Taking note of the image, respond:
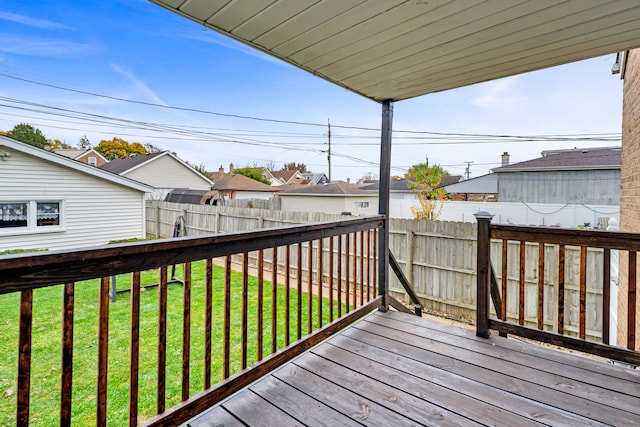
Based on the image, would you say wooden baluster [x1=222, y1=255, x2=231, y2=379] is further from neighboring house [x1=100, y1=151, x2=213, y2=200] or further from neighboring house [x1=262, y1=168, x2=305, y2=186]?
neighboring house [x1=262, y1=168, x2=305, y2=186]

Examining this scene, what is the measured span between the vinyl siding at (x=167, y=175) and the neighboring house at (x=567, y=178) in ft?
50.0

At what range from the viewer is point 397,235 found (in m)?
5.35

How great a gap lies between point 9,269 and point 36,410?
2.15 meters

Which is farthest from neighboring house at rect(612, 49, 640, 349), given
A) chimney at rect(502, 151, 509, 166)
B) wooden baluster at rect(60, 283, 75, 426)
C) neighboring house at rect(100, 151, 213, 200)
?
chimney at rect(502, 151, 509, 166)

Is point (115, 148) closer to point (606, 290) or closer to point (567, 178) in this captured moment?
point (606, 290)

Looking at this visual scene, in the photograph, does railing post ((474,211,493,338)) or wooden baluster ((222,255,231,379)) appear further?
railing post ((474,211,493,338))

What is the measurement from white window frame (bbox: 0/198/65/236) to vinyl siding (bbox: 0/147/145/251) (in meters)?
0.05

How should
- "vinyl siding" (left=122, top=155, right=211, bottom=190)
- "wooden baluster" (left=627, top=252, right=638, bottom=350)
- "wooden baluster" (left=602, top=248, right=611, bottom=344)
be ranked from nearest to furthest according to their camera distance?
"wooden baluster" (left=627, top=252, right=638, bottom=350) < "wooden baluster" (left=602, top=248, right=611, bottom=344) < "vinyl siding" (left=122, top=155, right=211, bottom=190)

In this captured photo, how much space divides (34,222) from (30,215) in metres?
0.21

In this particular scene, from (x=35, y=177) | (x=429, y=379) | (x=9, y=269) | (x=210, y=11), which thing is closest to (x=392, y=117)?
(x=210, y=11)

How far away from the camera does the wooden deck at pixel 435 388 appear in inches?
57.0

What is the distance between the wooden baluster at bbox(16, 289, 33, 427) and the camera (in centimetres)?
96

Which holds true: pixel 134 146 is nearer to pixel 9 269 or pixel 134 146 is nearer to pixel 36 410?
pixel 36 410

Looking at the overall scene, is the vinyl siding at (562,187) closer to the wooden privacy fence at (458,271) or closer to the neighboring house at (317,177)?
the wooden privacy fence at (458,271)
